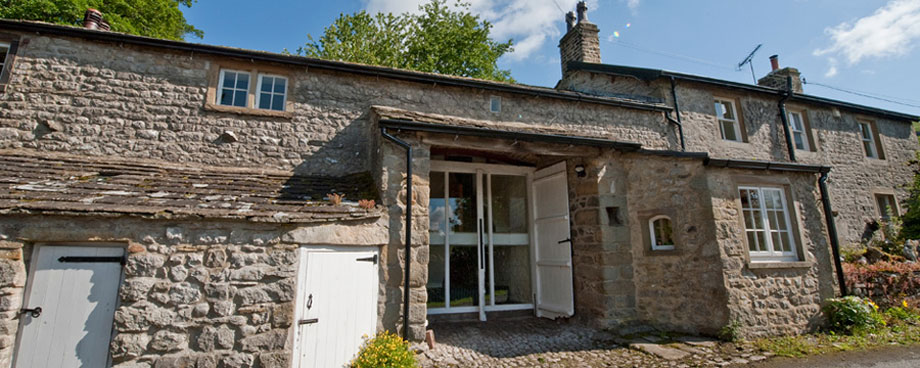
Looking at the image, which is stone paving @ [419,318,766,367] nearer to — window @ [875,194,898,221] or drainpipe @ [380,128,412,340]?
drainpipe @ [380,128,412,340]

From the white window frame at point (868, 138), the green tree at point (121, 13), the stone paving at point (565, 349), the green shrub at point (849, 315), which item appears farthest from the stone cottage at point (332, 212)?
the white window frame at point (868, 138)

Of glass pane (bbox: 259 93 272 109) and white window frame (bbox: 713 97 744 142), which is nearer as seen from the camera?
glass pane (bbox: 259 93 272 109)

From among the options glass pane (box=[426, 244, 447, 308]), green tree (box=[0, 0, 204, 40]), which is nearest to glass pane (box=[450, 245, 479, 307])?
glass pane (box=[426, 244, 447, 308])

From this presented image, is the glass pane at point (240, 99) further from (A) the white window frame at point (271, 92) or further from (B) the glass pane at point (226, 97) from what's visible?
(A) the white window frame at point (271, 92)

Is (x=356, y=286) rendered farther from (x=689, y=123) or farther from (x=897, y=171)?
(x=897, y=171)

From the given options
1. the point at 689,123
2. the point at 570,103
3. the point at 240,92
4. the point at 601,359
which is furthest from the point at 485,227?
the point at 689,123

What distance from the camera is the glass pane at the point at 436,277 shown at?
6.75 meters

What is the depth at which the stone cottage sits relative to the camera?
156 inches

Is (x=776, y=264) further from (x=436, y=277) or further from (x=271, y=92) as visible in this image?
(x=271, y=92)

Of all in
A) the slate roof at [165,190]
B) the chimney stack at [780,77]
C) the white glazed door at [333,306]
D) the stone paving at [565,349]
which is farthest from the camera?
→ the chimney stack at [780,77]

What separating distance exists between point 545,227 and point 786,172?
175 inches

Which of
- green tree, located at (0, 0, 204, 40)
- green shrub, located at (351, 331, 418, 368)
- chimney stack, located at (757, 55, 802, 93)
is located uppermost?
green tree, located at (0, 0, 204, 40)

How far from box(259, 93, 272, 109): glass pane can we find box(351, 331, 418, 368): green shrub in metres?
4.95

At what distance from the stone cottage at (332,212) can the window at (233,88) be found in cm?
4
